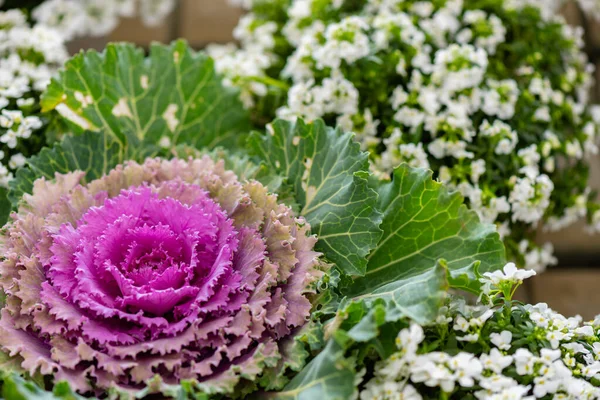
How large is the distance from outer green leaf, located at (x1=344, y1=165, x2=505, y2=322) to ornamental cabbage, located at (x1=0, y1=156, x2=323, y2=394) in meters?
0.13

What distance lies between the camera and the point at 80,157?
1.13 meters

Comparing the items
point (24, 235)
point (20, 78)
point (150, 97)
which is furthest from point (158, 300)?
point (20, 78)

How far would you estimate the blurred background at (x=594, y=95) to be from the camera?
1.64 m

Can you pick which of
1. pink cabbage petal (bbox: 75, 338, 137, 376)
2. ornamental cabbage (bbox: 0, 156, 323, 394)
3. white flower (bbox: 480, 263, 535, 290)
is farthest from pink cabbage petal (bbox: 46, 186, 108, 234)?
white flower (bbox: 480, 263, 535, 290)

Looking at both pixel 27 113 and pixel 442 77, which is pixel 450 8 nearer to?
pixel 442 77

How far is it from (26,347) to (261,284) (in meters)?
0.30

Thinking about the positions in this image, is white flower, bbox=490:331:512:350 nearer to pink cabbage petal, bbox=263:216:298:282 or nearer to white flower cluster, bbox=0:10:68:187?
pink cabbage petal, bbox=263:216:298:282

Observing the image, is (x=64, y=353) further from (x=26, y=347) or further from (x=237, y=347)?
(x=237, y=347)

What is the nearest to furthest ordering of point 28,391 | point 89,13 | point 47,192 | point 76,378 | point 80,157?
point 28,391 → point 76,378 → point 47,192 → point 80,157 → point 89,13

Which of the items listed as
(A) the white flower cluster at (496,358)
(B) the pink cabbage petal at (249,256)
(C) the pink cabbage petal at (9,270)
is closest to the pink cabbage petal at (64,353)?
(C) the pink cabbage petal at (9,270)

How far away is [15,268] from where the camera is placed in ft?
3.01

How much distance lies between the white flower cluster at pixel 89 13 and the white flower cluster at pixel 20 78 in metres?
0.09

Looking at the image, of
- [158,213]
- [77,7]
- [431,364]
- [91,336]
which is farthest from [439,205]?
[77,7]

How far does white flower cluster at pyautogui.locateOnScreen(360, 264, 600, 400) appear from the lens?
2.61 feet
